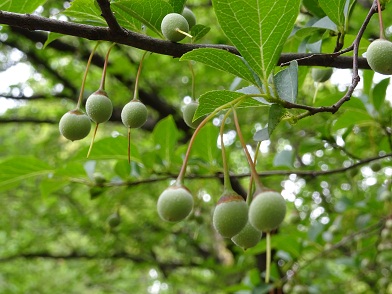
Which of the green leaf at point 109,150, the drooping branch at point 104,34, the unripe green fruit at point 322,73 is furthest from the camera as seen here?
the green leaf at point 109,150

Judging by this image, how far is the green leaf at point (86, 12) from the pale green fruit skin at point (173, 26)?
195 mm

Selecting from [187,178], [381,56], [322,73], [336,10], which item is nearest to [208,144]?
[187,178]

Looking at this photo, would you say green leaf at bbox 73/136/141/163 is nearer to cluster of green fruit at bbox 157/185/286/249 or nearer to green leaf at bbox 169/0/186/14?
green leaf at bbox 169/0/186/14

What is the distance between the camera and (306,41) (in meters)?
1.66

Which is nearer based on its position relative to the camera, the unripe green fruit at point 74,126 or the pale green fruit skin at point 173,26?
the pale green fruit skin at point 173,26

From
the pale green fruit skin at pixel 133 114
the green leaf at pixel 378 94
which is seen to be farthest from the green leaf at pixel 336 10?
the green leaf at pixel 378 94

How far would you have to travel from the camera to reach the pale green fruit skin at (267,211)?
910 millimetres

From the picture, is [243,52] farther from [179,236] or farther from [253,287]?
[179,236]

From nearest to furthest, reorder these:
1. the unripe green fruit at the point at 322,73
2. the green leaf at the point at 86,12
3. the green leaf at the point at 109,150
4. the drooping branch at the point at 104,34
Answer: the drooping branch at the point at 104,34 < the green leaf at the point at 86,12 < the unripe green fruit at the point at 322,73 < the green leaf at the point at 109,150

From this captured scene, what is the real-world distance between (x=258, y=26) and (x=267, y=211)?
0.39m

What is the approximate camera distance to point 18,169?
6.85 feet

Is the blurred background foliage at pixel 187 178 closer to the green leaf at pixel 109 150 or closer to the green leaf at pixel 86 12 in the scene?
the green leaf at pixel 109 150

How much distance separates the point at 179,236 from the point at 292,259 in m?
2.24

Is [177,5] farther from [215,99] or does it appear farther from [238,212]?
[238,212]
